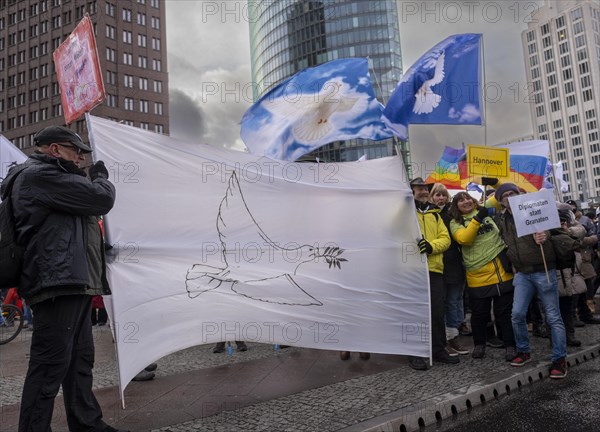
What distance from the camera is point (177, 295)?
4.21 meters

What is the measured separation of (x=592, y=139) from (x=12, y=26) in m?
137

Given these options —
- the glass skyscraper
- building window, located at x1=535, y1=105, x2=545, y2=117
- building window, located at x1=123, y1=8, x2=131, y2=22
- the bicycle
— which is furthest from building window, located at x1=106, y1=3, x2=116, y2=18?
building window, located at x1=535, y1=105, x2=545, y2=117

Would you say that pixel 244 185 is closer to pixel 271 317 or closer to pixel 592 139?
pixel 271 317

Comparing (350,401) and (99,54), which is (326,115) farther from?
(99,54)

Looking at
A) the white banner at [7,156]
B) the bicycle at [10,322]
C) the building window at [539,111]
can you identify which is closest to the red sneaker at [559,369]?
the white banner at [7,156]

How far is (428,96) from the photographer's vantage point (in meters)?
6.41

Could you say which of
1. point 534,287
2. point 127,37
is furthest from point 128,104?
point 534,287

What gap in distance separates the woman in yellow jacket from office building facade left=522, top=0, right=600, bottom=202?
137745mm

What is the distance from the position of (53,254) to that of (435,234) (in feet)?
12.7

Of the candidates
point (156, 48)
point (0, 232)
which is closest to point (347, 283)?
point (0, 232)

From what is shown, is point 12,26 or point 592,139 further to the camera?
point 592,139

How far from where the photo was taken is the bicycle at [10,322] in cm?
907

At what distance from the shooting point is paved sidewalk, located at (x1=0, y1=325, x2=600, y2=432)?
3.75 meters

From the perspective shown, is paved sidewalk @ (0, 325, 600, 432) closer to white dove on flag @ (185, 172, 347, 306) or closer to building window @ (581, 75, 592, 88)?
white dove on flag @ (185, 172, 347, 306)
